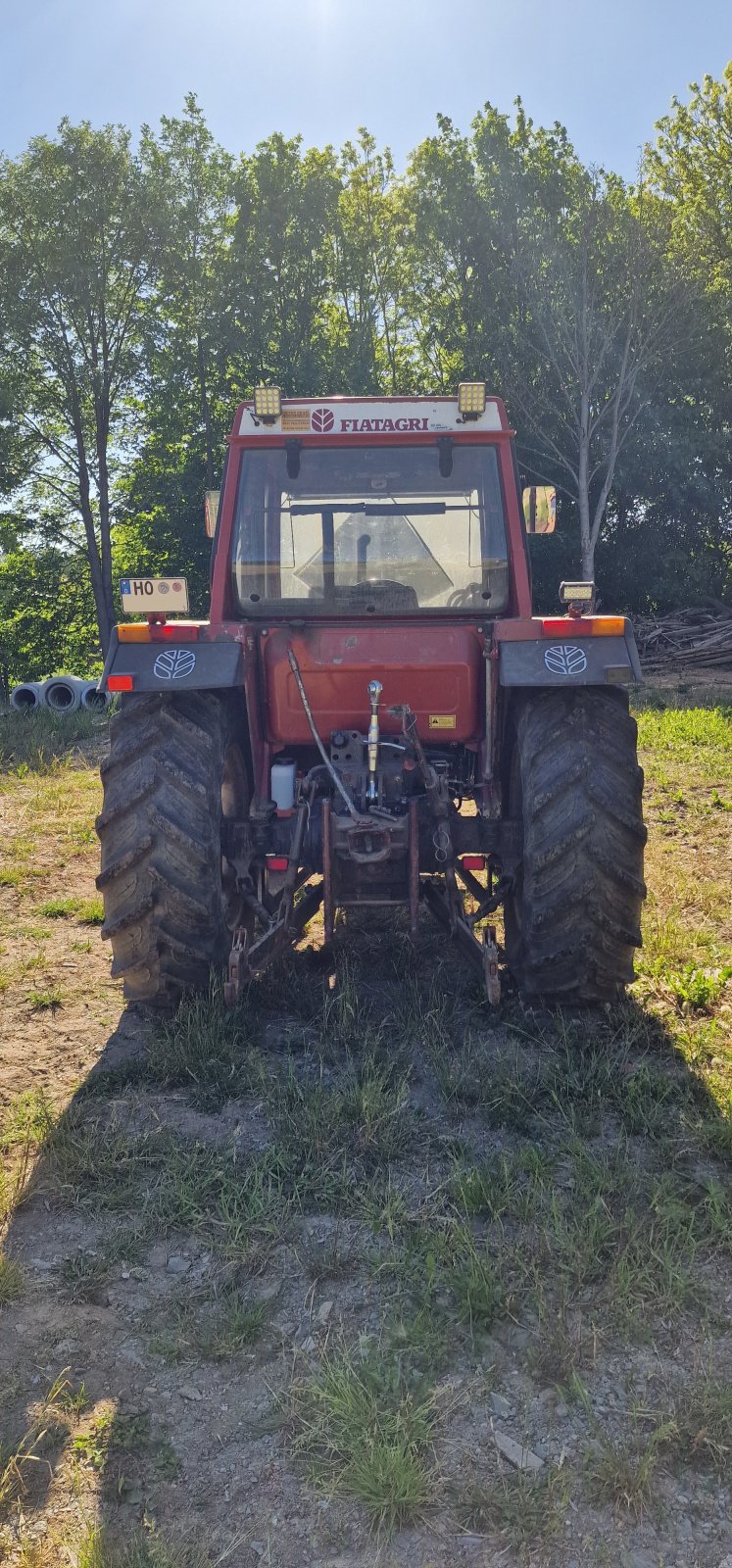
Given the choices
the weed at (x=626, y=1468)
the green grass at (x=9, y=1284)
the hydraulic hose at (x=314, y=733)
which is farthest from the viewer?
the hydraulic hose at (x=314, y=733)

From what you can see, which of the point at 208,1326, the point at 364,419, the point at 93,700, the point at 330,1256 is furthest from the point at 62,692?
the point at 208,1326

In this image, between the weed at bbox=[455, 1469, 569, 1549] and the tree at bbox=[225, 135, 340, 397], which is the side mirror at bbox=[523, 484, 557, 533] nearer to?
the weed at bbox=[455, 1469, 569, 1549]

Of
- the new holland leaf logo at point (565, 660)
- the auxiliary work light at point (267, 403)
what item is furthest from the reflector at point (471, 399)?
the new holland leaf logo at point (565, 660)

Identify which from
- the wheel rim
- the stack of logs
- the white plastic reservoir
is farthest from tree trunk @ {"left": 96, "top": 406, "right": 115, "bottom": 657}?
the white plastic reservoir

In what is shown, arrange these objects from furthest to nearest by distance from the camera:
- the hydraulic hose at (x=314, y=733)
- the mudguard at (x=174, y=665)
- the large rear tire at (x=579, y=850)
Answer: the hydraulic hose at (x=314, y=733), the mudguard at (x=174, y=665), the large rear tire at (x=579, y=850)

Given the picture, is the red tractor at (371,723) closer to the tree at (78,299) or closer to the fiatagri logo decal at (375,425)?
the fiatagri logo decal at (375,425)

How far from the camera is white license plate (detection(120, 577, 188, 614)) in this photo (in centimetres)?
416

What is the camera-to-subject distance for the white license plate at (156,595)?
13.7ft

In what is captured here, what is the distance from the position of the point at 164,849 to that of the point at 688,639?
17.7m

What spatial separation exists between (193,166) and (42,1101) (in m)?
24.7

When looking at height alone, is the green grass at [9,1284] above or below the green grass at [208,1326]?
above

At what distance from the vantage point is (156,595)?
4.20 m

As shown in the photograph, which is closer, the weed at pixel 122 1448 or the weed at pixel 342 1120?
the weed at pixel 122 1448

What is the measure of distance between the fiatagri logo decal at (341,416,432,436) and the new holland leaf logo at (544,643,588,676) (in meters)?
1.20
